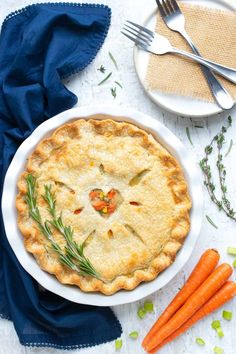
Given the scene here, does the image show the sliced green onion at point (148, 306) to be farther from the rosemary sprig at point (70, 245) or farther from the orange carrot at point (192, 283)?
the rosemary sprig at point (70, 245)

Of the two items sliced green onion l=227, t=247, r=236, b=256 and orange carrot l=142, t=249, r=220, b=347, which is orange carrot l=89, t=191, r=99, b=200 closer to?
orange carrot l=142, t=249, r=220, b=347

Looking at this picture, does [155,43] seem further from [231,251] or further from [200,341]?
[200,341]

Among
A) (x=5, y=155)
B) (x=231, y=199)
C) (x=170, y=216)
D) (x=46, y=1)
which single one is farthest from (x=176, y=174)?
(x=46, y=1)

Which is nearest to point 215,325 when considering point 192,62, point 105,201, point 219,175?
point 219,175

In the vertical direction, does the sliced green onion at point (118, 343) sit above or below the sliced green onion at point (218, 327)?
below

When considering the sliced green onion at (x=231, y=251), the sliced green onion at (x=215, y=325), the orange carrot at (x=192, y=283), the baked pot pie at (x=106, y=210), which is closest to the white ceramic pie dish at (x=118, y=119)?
the baked pot pie at (x=106, y=210)
